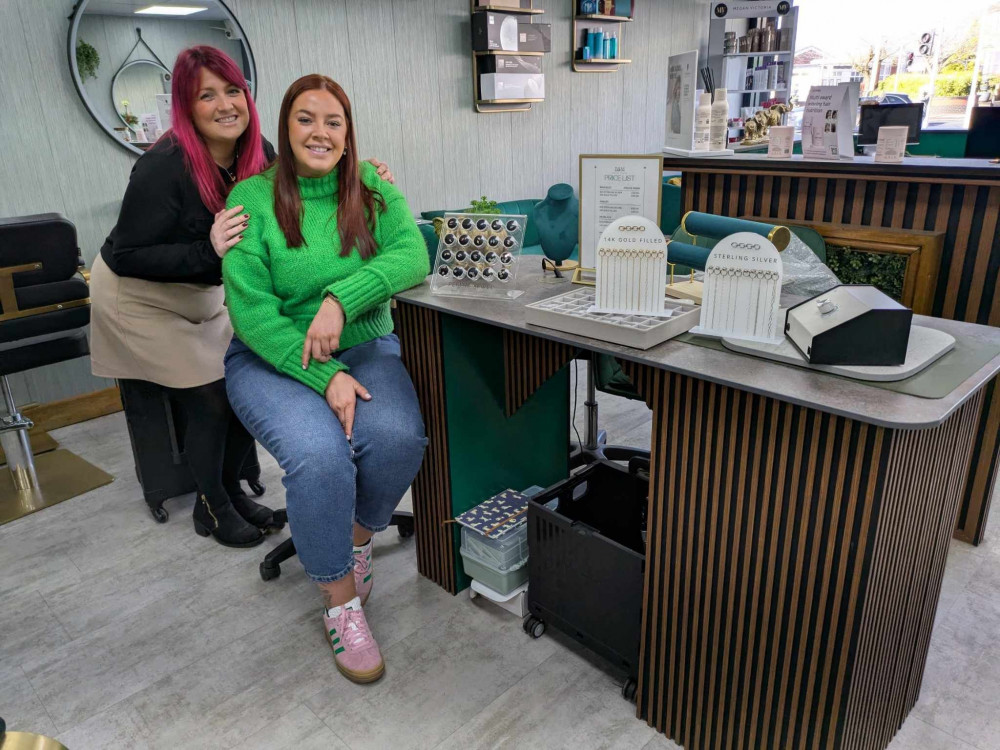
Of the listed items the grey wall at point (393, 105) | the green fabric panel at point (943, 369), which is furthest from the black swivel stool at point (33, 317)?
the green fabric panel at point (943, 369)

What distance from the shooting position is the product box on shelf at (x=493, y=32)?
487 centimetres

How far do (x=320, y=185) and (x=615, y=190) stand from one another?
743 mm

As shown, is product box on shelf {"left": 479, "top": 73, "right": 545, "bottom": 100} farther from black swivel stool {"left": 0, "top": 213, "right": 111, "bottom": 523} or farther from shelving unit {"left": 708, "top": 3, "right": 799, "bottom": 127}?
black swivel stool {"left": 0, "top": 213, "right": 111, "bottom": 523}

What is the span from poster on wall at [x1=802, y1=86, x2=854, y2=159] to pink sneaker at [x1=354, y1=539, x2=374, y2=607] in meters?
2.00

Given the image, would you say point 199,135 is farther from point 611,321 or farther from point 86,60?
point 86,60

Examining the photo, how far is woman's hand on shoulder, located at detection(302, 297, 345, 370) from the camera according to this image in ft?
5.92

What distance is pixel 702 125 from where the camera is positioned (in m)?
2.81

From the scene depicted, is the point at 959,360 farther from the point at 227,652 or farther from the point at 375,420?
the point at 227,652

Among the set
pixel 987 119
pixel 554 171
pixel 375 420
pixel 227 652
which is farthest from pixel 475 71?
pixel 227 652

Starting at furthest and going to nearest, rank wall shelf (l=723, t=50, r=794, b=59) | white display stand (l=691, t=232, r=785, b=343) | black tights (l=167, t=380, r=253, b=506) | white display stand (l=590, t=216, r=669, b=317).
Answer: wall shelf (l=723, t=50, r=794, b=59), black tights (l=167, t=380, r=253, b=506), white display stand (l=590, t=216, r=669, b=317), white display stand (l=691, t=232, r=785, b=343)

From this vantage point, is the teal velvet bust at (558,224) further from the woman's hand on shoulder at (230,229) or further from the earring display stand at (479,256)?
the woman's hand on shoulder at (230,229)

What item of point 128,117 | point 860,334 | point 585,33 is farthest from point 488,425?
point 585,33

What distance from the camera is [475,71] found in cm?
507

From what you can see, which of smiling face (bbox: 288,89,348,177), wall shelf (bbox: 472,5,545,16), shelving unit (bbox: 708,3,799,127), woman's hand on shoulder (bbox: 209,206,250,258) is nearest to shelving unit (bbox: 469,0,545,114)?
wall shelf (bbox: 472,5,545,16)
